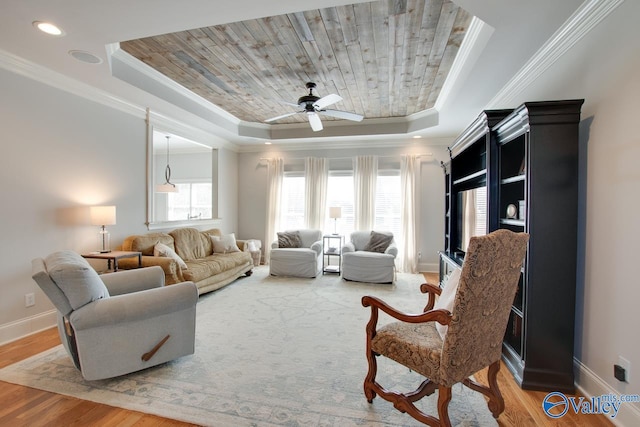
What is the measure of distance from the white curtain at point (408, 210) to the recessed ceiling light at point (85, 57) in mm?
5042

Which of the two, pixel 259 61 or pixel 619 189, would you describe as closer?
pixel 619 189

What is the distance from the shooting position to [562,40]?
2.30 metres

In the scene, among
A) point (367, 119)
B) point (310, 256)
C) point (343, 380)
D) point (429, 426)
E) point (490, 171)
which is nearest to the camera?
point (429, 426)

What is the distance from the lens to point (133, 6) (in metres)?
2.09

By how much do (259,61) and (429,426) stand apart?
359 centimetres

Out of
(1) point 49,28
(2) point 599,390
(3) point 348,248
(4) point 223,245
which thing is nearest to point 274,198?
(4) point 223,245

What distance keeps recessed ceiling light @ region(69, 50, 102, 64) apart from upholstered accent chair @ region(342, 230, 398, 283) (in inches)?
163

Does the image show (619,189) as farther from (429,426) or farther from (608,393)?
(429,426)

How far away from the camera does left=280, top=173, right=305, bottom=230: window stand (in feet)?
22.0

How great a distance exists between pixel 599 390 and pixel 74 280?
3458mm

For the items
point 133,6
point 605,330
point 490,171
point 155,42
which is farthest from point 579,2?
point 155,42

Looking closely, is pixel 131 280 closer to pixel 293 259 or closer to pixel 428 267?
pixel 293 259

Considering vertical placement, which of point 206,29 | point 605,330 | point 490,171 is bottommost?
point 605,330

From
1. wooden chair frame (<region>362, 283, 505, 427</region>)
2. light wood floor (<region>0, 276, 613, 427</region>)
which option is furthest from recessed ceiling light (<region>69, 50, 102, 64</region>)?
wooden chair frame (<region>362, 283, 505, 427</region>)
